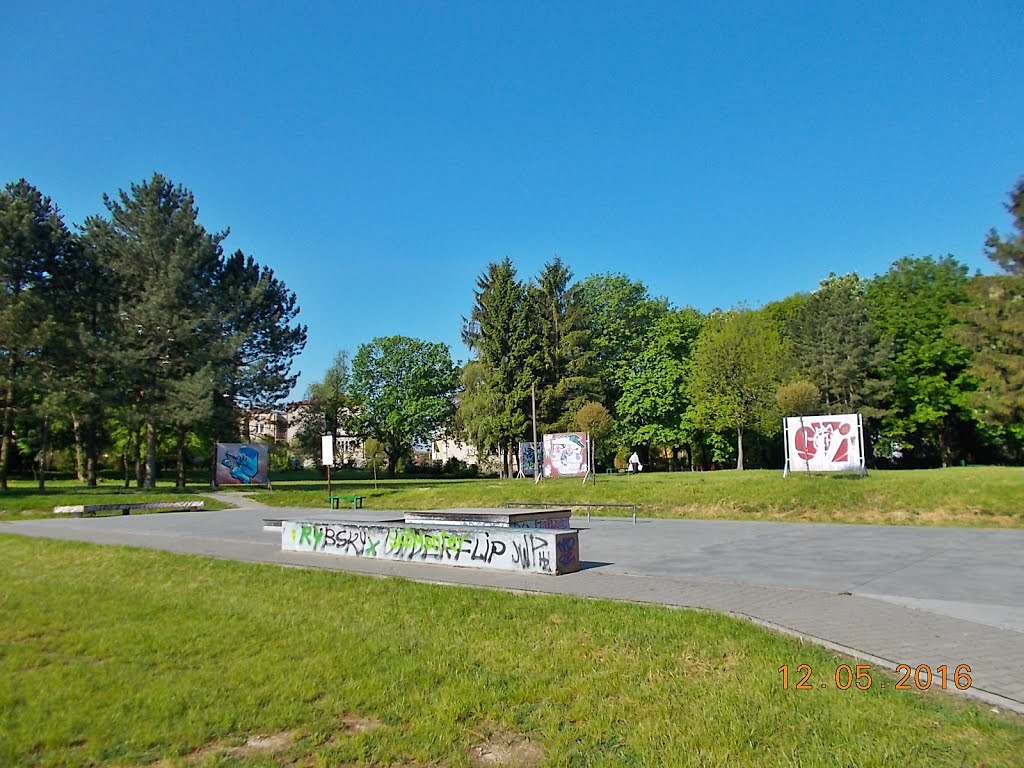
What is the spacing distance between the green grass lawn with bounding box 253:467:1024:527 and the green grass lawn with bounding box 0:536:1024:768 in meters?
15.7

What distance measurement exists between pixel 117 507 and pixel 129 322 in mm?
15336

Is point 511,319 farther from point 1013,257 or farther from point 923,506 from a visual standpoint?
point 923,506

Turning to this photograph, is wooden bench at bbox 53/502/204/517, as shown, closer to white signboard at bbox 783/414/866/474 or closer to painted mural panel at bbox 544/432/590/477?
painted mural panel at bbox 544/432/590/477

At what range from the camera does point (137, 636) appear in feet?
22.5

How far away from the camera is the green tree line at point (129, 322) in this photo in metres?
34.4

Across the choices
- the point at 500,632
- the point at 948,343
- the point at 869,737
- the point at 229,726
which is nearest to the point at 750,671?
the point at 869,737

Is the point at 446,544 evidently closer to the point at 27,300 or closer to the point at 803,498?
the point at 803,498

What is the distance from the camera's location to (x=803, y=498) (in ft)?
73.5

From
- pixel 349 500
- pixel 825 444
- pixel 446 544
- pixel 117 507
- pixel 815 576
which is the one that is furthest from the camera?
pixel 349 500

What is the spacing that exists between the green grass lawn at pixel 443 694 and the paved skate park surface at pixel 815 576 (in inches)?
36.1

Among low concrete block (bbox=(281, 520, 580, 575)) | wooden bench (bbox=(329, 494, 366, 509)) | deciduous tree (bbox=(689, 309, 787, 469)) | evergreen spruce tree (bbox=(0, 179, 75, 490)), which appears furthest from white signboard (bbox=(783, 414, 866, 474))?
evergreen spruce tree (bbox=(0, 179, 75, 490))

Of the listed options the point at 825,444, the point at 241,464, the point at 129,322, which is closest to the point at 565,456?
the point at 825,444
